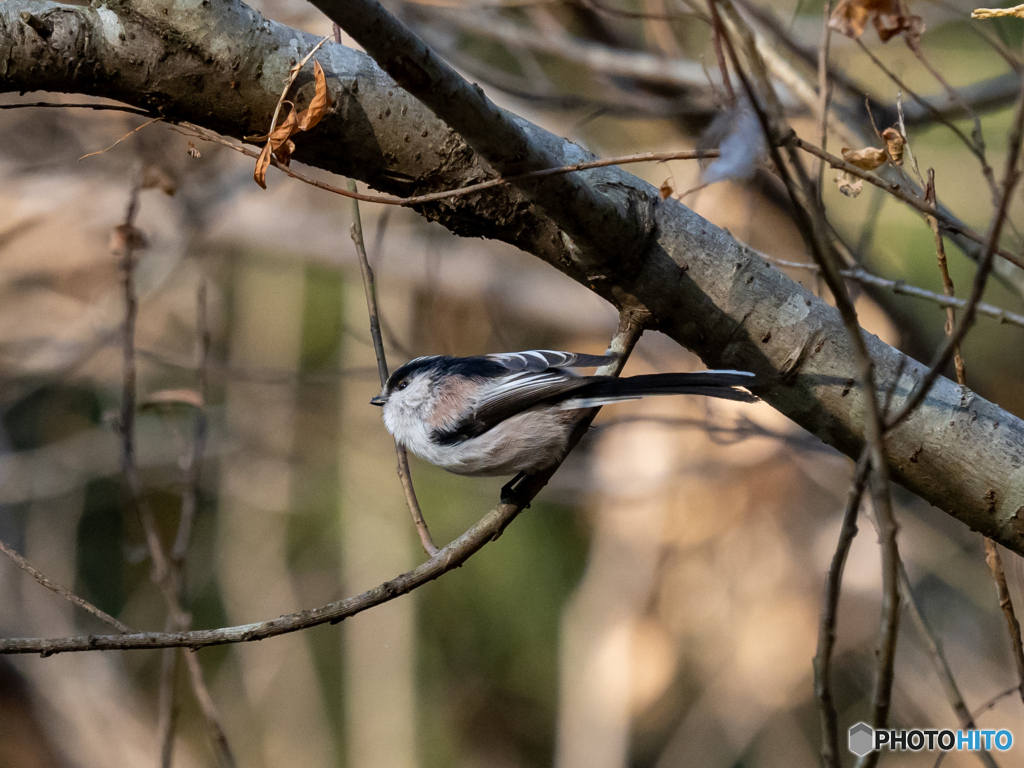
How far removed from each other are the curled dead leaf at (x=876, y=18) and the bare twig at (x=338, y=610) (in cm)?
77

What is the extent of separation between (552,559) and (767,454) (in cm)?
176

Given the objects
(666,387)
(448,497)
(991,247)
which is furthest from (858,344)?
(448,497)

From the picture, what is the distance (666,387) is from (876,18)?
3.15 feet

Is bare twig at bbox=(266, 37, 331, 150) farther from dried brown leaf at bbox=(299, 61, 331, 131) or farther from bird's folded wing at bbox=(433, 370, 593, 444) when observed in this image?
bird's folded wing at bbox=(433, 370, 593, 444)

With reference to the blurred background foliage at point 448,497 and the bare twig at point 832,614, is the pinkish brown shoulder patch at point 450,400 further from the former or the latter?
the blurred background foliage at point 448,497

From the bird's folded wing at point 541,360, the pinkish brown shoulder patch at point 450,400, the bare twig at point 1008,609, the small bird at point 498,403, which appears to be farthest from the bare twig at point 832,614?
the pinkish brown shoulder patch at point 450,400

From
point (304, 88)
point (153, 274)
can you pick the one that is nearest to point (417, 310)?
point (153, 274)

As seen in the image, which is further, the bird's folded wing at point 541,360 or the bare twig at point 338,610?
the bird's folded wing at point 541,360

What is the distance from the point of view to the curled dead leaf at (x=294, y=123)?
1492mm

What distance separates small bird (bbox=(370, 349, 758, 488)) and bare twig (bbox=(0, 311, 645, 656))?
105 millimetres

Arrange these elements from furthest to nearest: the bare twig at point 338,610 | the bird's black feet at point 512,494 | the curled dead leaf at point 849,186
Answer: the bird's black feet at point 512,494
the curled dead leaf at point 849,186
the bare twig at point 338,610
